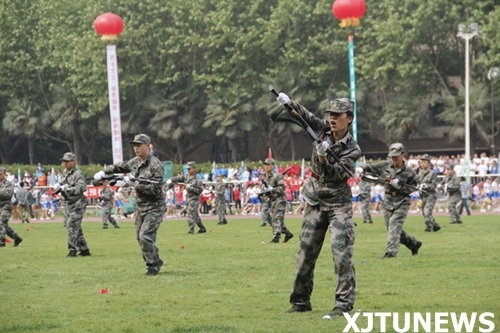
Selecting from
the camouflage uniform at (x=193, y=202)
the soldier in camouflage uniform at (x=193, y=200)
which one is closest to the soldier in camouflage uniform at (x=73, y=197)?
the soldier in camouflage uniform at (x=193, y=200)

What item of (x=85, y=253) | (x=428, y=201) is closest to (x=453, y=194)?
(x=428, y=201)

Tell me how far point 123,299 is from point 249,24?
47.2 metres

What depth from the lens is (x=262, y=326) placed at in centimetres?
1108

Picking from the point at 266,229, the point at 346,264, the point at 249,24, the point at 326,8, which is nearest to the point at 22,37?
the point at 249,24

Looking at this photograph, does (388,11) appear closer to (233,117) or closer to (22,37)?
(233,117)

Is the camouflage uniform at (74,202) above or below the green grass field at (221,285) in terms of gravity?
above

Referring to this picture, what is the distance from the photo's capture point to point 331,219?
469 inches

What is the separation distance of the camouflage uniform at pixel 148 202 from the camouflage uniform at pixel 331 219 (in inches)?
208

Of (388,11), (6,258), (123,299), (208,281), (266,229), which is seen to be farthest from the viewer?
(388,11)

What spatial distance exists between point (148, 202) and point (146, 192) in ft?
0.86

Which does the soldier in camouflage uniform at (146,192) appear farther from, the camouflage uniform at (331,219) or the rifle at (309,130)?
the rifle at (309,130)

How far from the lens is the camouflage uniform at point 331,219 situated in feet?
38.4

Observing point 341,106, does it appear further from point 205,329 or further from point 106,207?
point 106,207

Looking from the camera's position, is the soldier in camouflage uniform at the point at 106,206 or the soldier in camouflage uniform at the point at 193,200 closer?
the soldier in camouflage uniform at the point at 193,200
